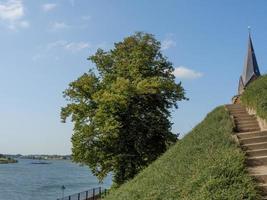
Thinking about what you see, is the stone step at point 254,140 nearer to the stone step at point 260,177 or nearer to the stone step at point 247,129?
the stone step at point 247,129

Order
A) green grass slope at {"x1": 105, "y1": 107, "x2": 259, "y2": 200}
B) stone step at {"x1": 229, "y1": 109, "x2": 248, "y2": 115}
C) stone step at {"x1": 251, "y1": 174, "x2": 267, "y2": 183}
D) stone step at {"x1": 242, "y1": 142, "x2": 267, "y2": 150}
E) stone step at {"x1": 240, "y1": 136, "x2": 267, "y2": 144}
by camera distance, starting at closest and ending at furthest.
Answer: green grass slope at {"x1": 105, "y1": 107, "x2": 259, "y2": 200} → stone step at {"x1": 251, "y1": 174, "x2": 267, "y2": 183} → stone step at {"x1": 242, "y1": 142, "x2": 267, "y2": 150} → stone step at {"x1": 240, "y1": 136, "x2": 267, "y2": 144} → stone step at {"x1": 229, "y1": 109, "x2": 248, "y2": 115}

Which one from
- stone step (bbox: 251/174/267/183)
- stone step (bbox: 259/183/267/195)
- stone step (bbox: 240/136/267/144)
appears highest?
stone step (bbox: 240/136/267/144)

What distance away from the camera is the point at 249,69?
51500 millimetres

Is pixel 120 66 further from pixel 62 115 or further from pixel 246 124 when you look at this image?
pixel 246 124

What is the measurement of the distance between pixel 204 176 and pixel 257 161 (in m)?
2.14

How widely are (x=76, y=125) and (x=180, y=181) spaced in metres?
20.1

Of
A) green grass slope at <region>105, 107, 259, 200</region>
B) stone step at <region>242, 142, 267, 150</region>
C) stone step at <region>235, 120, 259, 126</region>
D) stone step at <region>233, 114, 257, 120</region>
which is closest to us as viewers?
green grass slope at <region>105, 107, 259, 200</region>

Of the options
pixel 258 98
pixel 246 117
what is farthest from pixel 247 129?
pixel 246 117

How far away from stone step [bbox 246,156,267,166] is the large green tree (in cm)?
1623

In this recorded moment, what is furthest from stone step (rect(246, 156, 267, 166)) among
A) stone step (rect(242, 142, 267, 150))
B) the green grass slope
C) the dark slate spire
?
the dark slate spire

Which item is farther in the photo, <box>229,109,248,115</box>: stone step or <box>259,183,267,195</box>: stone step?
<box>229,109,248,115</box>: stone step

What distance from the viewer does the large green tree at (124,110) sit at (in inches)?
1108

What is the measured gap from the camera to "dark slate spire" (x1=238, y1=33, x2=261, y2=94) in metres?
50.5

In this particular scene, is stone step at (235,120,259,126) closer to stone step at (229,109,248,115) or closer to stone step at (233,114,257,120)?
stone step at (233,114,257,120)
